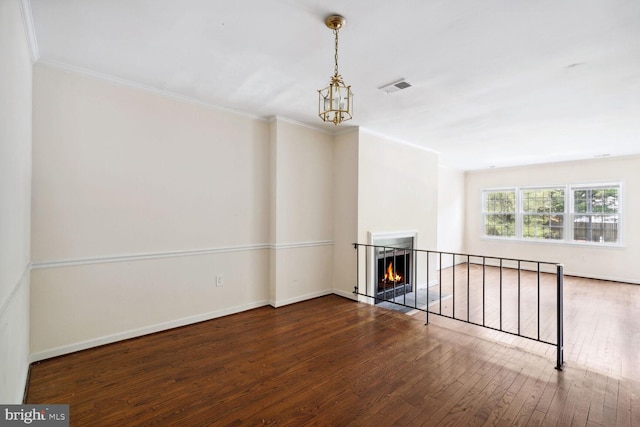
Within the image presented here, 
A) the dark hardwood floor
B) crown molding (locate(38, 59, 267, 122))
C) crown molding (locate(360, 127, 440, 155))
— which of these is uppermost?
crown molding (locate(38, 59, 267, 122))

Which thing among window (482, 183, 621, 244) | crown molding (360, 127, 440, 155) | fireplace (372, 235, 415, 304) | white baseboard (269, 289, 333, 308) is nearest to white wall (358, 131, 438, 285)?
crown molding (360, 127, 440, 155)

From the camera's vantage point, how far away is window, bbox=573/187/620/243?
6.20 meters

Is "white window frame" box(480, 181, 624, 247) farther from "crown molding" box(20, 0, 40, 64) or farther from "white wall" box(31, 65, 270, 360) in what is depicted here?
"crown molding" box(20, 0, 40, 64)

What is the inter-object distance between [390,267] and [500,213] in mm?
4457

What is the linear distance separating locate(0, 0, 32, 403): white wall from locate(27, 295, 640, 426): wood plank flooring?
0.49 meters

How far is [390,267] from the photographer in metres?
5.08

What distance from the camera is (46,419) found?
1.77 meters

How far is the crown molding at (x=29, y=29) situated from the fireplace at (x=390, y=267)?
4.16m

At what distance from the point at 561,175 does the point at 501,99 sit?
4976 mm

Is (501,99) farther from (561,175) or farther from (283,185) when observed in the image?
(561,175)

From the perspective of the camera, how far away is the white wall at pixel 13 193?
1.43 metres

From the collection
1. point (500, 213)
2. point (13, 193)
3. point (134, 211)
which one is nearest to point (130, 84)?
point (134, 211)

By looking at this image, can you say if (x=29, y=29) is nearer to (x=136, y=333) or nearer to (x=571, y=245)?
(x=136, y=333)

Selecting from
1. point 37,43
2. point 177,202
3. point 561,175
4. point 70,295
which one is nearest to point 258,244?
point 177,202
